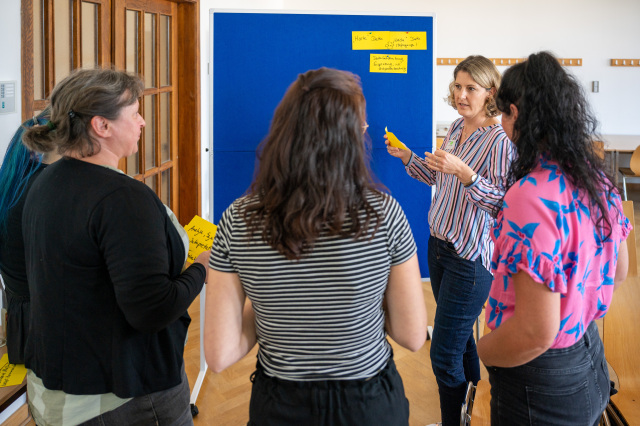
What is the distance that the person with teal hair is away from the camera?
1462 mm

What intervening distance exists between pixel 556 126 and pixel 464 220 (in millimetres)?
848

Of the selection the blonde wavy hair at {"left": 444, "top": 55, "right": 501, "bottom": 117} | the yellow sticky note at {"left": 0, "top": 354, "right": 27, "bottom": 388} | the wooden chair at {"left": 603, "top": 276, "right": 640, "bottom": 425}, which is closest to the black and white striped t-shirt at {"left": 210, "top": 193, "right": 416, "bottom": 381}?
the yellow sticky note at {"left": 0, "top": 354, "right": 27, "bottom": 388}

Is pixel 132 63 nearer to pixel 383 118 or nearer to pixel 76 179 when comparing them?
pixel 383 118

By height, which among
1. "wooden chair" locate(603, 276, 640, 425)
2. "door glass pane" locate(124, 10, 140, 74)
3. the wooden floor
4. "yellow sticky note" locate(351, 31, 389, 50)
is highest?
"door glass pane" locate(124, 10, 140, 74)

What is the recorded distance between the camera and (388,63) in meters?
2.77

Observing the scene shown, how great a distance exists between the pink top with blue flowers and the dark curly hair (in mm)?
21

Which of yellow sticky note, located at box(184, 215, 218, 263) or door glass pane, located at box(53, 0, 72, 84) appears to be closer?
yellow sticky note, located at box(184, 215, 218, 263)

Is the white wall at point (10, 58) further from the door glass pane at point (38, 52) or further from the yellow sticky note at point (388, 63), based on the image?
the yellow sticky note at point (388, 63)

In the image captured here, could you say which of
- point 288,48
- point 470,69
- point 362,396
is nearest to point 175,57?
point 288,48

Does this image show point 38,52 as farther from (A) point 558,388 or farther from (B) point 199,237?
(A) point 558,388

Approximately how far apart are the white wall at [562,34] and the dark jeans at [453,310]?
5962 millimetres

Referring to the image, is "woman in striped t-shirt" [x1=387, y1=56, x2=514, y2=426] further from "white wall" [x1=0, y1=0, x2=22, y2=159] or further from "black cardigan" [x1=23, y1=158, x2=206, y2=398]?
"white wall" [x1=0, y1=0, x2=22, y2=159]

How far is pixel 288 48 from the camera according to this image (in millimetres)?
2676

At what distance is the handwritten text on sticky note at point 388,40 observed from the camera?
2713 millimetres
